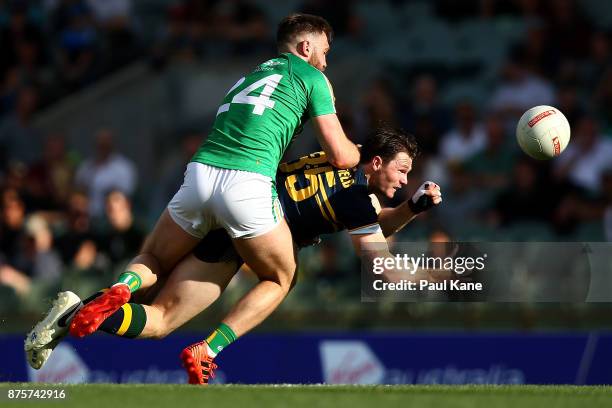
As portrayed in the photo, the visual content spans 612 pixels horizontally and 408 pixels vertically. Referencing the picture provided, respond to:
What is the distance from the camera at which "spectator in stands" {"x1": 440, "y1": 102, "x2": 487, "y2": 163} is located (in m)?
13.5

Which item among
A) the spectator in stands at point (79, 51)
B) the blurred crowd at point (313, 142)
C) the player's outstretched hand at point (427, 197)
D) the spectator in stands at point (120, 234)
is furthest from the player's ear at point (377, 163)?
the spectator in stands at point (79, 51)

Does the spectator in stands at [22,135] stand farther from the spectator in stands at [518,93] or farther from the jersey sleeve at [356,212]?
the jersey sleeve at [356,212]

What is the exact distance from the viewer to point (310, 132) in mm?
15289

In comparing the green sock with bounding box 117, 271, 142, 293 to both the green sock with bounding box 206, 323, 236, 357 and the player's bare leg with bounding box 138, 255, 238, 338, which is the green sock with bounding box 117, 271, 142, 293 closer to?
the player's bare leg with bounding box 138, 255, 238, 338

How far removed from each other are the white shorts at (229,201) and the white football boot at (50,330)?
2.85 ft

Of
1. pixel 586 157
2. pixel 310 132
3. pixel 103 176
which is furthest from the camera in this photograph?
pixel 310 132

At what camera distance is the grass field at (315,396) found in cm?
629

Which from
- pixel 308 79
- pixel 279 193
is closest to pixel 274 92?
pixel 308 79

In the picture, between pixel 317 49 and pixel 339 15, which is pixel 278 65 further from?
pixel 339 15

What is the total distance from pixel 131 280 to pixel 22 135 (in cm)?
939

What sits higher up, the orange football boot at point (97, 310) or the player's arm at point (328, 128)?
the player's arm at point (328, 128)

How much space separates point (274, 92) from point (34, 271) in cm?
589

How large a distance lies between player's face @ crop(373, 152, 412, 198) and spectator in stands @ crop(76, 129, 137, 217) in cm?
657

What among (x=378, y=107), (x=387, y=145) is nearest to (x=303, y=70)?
(x=387, y=145)
